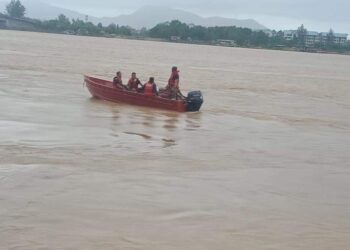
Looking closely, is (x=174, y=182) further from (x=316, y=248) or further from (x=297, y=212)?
(x=316, y=248)

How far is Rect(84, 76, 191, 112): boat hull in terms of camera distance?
21.3 metres

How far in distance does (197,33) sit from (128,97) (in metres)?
141

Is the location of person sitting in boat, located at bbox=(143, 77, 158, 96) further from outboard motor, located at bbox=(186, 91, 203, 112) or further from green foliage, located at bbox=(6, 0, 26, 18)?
green foliage, located at bbox=(6, 0, 26, 18)

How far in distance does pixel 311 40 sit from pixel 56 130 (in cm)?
16727

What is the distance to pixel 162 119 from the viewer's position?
19.5 meters

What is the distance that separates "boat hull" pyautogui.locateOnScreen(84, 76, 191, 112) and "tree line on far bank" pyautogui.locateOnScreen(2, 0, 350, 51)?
135 metres

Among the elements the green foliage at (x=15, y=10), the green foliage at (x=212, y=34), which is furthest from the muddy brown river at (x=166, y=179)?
the green foliage at (x=15, y=10)

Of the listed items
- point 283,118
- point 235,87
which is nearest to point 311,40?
point 235,87

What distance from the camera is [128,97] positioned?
73.2 ft

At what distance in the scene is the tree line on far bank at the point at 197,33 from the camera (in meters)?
159

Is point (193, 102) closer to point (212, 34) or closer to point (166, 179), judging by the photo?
point (166, 179)

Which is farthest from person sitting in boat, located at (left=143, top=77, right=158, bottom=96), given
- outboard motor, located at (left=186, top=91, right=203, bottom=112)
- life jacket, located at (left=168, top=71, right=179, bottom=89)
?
outboard motor, located at (left=186, top=91, right=203, bottom=112)

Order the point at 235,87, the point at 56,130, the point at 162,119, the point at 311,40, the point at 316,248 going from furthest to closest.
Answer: the point at 311,40, the point at 235,87, the point at 162,119, the point at 56,130, the point at 316,248

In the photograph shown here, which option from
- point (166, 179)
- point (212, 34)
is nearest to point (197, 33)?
point (212, 34)
